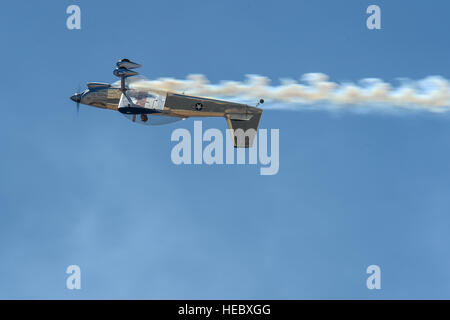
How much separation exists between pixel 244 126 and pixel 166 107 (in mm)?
5107

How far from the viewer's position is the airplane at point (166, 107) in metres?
50.4

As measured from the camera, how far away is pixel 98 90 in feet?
169

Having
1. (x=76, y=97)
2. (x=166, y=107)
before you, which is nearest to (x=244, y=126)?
(x=166, y=107)

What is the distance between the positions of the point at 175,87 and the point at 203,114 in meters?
2.53

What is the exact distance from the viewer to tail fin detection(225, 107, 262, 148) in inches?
2013

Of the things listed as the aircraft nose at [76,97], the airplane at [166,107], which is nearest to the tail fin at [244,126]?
the airplane at [166,107]

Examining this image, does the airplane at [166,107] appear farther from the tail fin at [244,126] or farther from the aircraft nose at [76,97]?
the aircraft nose at [76,97]

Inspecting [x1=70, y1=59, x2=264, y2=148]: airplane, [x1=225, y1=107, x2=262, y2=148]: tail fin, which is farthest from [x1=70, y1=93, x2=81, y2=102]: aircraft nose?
[x1=225, y1=107, x2=262, y2=148]: tail fin

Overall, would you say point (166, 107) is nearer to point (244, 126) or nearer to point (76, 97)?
point (244, 126)

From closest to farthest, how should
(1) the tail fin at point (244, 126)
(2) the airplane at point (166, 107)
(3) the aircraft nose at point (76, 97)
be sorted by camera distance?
1. (2) the airplane at point (166, 107)
2. (1) the tail fin at point (244, 126)
3. (3) the aircraft nose at point (76, 97)

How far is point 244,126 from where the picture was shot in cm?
Result: 5125

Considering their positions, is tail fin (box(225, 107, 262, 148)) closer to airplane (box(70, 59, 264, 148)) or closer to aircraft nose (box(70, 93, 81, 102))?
airplane (box(70, 59, 264, 148))
